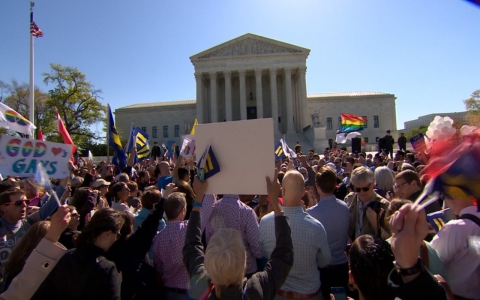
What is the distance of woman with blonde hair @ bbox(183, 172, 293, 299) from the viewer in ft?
6.44

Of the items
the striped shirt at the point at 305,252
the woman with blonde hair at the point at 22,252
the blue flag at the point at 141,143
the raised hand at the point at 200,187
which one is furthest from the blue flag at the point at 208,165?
the blue flag at the point at 141,143

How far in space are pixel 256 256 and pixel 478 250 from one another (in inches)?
80.7

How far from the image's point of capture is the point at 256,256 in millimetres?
3619

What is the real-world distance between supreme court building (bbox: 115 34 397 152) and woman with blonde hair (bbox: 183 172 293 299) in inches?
1681

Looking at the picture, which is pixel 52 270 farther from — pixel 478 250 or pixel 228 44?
pixel 228 44

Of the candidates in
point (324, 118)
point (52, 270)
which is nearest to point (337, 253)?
point (52, 270)

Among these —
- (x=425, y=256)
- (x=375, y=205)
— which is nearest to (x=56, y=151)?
(x=375, y=205)

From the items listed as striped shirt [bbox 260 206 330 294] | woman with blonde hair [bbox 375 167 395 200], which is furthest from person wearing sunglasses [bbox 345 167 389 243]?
woman with blonde hair [bbox 375 167 395 200]

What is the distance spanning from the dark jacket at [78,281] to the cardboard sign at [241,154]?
1023 millimetres

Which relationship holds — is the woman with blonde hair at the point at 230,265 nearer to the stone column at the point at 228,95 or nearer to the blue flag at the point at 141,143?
the blue flag at the point at 141,143

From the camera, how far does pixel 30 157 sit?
5.04 meters

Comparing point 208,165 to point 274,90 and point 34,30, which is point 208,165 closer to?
point 34,30

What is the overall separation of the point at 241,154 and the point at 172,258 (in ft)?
5.07

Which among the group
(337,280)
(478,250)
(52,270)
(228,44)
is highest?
(228,44)
